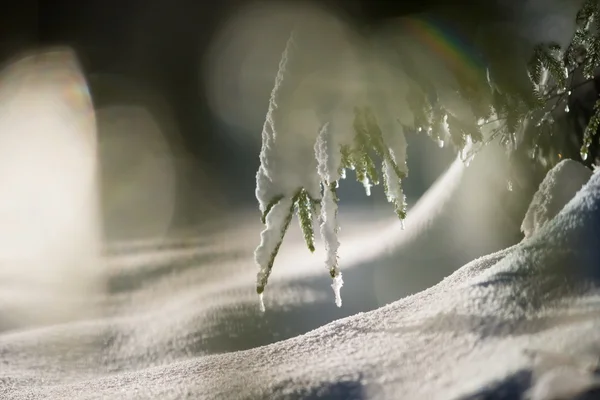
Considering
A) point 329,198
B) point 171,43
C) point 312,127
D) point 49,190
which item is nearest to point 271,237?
point 329,198

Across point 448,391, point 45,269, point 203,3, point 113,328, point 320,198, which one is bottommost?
point 448,391

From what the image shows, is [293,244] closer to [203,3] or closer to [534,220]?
[534,220]

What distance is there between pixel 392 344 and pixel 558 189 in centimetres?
139

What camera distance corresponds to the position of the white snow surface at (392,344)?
3.46 feet

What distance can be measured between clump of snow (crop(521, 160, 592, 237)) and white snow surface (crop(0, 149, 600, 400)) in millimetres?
557

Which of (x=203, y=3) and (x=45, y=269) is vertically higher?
(x=203, y=3)

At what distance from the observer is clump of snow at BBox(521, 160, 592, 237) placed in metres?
2.17

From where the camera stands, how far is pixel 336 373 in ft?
4.05

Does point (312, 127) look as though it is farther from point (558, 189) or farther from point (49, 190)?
point (49, 190)

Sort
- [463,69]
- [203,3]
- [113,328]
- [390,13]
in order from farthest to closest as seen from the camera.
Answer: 1. [113,328]
2. [203,3]
3. [463,69]
4. [390,13]

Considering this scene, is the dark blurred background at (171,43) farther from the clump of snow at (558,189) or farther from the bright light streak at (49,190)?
the clump of snow at (558,189)

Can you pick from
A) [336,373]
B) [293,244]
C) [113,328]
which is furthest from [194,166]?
[336,373]

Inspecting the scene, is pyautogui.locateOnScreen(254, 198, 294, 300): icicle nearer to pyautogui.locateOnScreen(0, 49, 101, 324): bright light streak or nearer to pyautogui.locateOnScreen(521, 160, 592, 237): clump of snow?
pyautogui.locateOnScreen(521, 160, 592, 237): clump of snow

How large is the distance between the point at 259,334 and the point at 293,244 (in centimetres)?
131
